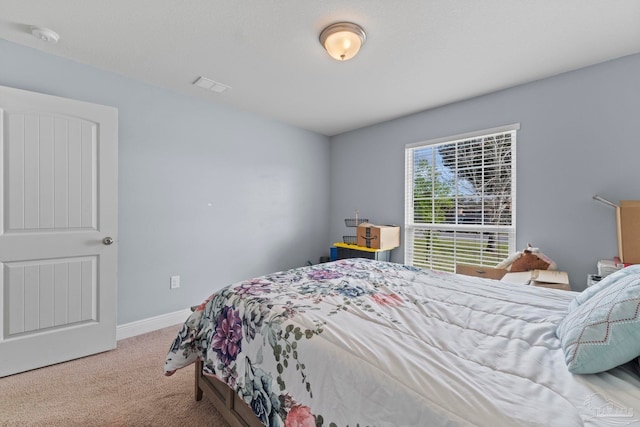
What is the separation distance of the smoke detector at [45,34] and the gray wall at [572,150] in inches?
138

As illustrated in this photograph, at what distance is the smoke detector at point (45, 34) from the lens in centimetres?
189

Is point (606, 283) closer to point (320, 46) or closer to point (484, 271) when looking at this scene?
point (484, 271)

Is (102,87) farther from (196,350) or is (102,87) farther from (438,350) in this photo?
(438,350)

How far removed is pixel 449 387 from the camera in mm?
715

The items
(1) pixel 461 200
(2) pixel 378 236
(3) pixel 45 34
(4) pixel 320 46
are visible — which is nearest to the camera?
(3) pixel 45 34

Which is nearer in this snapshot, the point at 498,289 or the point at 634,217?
the point at 498,289

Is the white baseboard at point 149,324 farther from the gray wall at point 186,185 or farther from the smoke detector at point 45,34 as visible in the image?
the smoke detector at point 45,34

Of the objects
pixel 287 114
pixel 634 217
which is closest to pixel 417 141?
pixel 287 114

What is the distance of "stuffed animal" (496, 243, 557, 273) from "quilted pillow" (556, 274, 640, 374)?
180 centimetres

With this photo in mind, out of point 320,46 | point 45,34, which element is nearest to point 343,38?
point 320,46

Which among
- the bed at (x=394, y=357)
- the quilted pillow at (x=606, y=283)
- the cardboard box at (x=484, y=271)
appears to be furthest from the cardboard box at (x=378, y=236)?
the quilted pillow at (x=606, y=283)

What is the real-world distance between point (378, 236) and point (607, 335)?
2580 mm

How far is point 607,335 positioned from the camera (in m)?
0.77

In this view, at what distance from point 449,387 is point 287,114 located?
3360 millimetres
